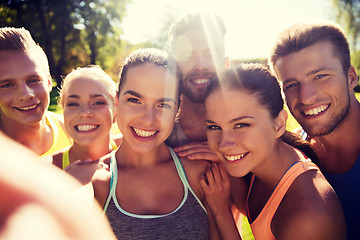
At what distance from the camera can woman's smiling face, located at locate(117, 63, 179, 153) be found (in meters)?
2.50

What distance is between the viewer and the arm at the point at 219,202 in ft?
8.36

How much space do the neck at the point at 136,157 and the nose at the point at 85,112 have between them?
24.1 inches

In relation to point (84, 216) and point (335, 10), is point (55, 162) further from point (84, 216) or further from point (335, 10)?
point (335, 10)

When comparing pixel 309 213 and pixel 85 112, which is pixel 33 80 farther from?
pixel 309 213

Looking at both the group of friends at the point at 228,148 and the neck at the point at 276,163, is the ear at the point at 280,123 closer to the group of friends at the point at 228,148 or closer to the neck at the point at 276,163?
the group of friends at the point at 228,148

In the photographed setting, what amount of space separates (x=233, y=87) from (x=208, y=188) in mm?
986

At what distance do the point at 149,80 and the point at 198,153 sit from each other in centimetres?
90

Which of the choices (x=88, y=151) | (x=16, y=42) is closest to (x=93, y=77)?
(x=88, y=151)

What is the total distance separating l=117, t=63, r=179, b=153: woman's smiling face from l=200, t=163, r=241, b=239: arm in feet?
2.08

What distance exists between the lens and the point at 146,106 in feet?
8.32

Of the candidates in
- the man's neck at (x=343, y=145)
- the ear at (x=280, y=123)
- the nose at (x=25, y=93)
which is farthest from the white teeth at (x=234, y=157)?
the nose at (x=25, y=93)

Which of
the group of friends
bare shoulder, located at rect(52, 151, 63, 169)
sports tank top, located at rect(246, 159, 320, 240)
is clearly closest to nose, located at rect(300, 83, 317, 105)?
the group of friends

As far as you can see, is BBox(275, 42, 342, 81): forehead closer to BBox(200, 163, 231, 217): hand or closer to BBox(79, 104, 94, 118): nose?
BBox(200, 163, 231, 217): hand

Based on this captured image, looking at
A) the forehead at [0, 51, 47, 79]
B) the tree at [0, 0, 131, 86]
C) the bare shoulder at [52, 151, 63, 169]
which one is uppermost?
the tree at [0, 0, 131, 86]
